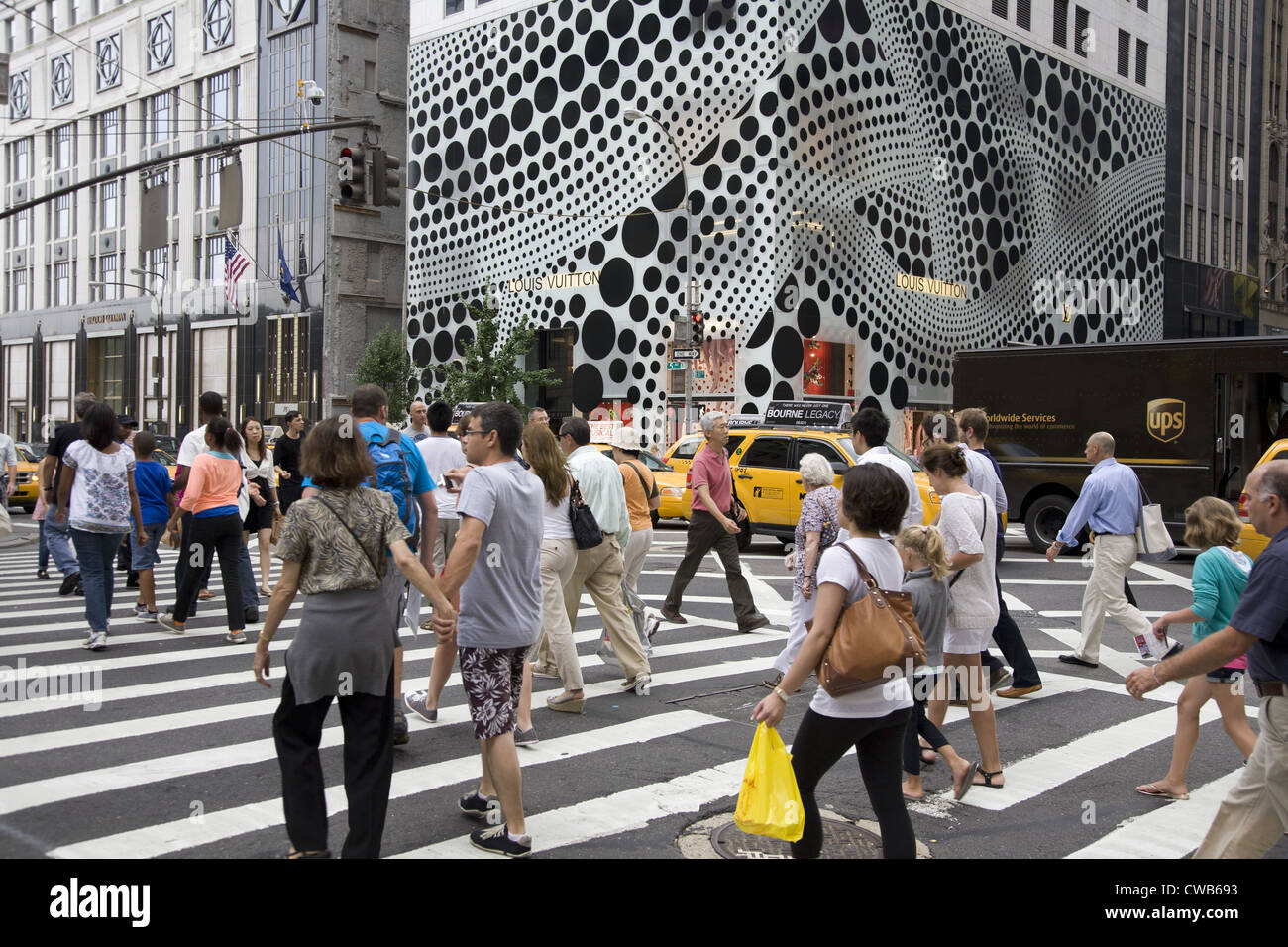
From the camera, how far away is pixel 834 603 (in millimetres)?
3918

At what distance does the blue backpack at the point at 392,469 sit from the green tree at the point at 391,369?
121ft

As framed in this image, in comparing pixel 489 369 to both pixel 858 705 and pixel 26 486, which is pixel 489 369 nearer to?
pixel 26 486

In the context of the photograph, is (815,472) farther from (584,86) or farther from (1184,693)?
(584,86)

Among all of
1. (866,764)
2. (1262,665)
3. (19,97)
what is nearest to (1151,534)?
(1262,665)

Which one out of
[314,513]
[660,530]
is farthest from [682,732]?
[660,530]

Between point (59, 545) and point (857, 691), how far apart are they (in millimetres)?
11667

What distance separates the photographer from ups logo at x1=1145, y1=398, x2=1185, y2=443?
661 inches

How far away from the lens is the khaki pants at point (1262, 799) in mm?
3616

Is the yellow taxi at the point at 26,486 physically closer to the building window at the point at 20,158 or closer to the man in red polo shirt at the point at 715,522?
the man in red polo shirt at the point at 715,522

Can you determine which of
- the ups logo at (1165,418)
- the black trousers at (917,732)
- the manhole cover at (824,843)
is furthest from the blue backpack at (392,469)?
the ups logo at (1165,418)

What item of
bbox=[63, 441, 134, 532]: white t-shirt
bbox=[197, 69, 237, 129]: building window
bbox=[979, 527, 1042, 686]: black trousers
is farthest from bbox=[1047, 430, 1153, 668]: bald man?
bbox=[197, 69, 237, 129]: building window

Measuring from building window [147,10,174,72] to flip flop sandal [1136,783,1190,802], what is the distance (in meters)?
63.3

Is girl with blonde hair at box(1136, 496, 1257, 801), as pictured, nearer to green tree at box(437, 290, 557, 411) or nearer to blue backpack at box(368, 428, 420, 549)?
blue backpack at box(368, 428, 420, 549)
